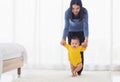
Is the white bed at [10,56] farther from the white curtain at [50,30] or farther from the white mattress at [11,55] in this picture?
the white curtain at [50,30]

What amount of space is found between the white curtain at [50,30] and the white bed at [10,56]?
116 cm

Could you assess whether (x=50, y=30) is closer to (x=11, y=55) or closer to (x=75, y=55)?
(x=75, y=55)

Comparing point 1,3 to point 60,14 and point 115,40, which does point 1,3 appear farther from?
point 115,40

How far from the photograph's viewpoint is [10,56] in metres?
3.38

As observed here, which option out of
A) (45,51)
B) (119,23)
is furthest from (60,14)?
(119,23)

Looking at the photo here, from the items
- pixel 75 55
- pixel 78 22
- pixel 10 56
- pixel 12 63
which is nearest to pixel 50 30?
pixel 78 22

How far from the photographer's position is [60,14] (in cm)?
511

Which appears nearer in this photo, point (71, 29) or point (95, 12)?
point (71, 29)

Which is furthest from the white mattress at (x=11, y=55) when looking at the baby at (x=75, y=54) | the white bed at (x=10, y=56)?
the baby at (x=75, y=54)

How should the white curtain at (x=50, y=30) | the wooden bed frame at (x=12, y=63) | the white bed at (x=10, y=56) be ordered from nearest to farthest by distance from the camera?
the white bed at (x=10, y=56)
the wooden bed frame at (x=12, y=63)
the white curtain at (x=50, y=30)

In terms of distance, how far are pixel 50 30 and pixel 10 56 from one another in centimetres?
184

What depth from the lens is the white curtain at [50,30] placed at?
504 cm

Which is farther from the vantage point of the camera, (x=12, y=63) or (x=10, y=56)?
(x=12, y=63)

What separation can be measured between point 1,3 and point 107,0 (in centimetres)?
186
